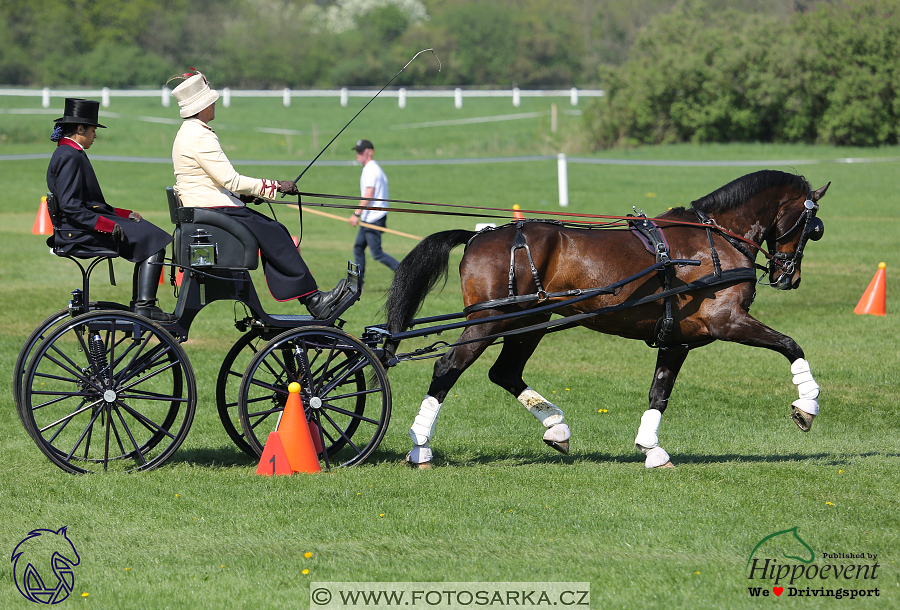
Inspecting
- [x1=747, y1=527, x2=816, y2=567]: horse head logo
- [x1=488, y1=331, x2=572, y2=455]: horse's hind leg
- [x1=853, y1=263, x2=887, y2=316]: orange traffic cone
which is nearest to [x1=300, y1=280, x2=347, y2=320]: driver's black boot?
[x1=488, y1=331, x2=572, y2=455]: horse's hind leg

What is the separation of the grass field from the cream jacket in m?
1.81

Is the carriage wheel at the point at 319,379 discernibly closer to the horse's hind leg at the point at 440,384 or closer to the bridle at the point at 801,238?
the horse's hind leg at the point at 440,384

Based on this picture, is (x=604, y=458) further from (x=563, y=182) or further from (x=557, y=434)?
(x=563, y=182)

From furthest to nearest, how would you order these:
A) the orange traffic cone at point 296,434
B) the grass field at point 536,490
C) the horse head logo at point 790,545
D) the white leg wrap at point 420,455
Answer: the white leg wrap at point 420,455, the orange traffic cone at point 296,434, the horse head logo at point 790,545, the grass field at point 536,490

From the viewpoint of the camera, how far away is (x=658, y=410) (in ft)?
22.0

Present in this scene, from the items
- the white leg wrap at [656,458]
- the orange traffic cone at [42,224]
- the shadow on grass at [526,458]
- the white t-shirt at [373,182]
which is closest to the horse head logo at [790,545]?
the white leg wrap at [656,458]

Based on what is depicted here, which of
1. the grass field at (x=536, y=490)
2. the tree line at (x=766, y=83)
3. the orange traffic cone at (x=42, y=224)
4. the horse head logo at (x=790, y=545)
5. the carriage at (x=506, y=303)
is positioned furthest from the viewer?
the tree line at (x=766, y=83)

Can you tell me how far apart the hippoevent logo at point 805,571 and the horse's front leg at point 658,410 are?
157 cm

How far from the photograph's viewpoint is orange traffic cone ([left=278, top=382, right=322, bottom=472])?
6207mm

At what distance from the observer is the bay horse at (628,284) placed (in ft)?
21.1

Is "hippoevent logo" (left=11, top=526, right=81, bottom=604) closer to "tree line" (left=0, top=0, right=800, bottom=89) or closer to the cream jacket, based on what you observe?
the cream jacket

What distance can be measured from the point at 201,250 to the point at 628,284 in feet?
9.30

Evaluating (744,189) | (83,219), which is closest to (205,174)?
(83,219)

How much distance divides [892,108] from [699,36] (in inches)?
274
